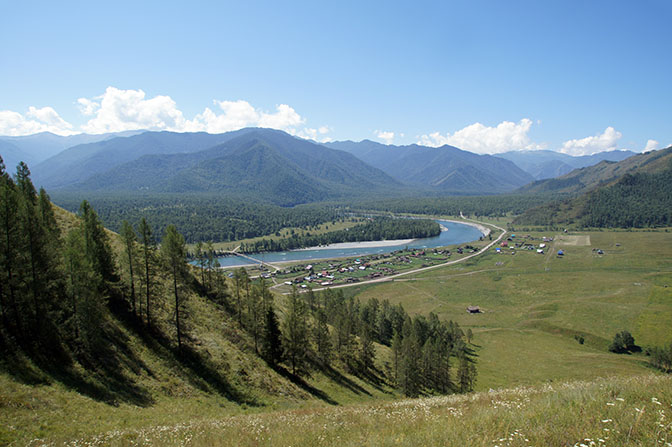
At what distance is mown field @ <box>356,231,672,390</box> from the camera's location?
69.4m

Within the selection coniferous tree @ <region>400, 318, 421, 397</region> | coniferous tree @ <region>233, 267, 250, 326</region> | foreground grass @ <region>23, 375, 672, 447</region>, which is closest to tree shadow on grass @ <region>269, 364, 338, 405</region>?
coniferous tree @ <region>233, 267, 250, 326</region>

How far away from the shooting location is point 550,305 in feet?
344

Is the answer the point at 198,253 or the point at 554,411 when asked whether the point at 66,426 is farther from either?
the point at 198,253

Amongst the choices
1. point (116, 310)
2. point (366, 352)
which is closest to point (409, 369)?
point (366, 352)

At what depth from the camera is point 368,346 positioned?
5153 centimetres

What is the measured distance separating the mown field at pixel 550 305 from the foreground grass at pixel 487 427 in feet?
137

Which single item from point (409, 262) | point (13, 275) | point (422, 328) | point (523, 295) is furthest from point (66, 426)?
point (409, 262)

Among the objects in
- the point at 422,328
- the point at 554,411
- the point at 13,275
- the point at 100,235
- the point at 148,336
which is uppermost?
the point at 100,235

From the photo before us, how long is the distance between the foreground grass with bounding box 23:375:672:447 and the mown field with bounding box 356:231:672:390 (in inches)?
1643

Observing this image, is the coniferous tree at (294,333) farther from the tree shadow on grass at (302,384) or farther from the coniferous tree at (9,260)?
the coniferous tree at (9,260)

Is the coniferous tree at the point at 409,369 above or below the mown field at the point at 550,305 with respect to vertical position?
above

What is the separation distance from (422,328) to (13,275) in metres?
65.6

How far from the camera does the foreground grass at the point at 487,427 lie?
27.0 feet

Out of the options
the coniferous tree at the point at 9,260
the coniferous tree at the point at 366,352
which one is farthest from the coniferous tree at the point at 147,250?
the coniferous tree at the point at 366,352
